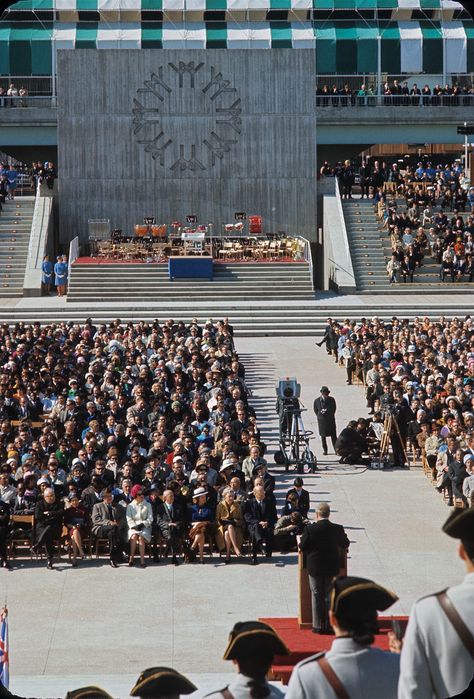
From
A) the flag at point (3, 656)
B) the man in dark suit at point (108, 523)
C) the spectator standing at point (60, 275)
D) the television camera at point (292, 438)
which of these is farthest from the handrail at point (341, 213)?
the flag at point (3, 656)

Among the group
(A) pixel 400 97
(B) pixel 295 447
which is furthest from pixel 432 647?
(A) pixel 400 97

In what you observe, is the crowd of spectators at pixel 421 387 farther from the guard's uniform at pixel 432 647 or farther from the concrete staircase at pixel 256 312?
the guard's uniform at pixel 432 647

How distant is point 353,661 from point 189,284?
122 ft

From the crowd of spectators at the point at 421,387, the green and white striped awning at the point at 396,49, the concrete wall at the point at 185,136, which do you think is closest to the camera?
the crowd of spectators at the point at 421,387

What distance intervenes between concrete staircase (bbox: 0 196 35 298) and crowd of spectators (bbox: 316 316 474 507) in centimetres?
1275

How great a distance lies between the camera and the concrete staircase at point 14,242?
142 feet

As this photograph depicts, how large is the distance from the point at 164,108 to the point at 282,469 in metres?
27.7

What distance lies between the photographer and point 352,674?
5.06 m

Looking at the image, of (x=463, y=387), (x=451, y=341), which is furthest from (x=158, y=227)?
(x=463, y=387)

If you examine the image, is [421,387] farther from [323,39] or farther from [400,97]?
[323,39]

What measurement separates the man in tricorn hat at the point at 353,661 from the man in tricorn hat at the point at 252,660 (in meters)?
0.10

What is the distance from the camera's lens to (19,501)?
16.7 m

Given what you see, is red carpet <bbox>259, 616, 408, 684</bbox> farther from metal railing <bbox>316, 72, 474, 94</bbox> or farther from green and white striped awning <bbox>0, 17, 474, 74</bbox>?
green and white striped awning <bbox>0, 17, 474, 74</bbox>

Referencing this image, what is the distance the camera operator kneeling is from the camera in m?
21.9
